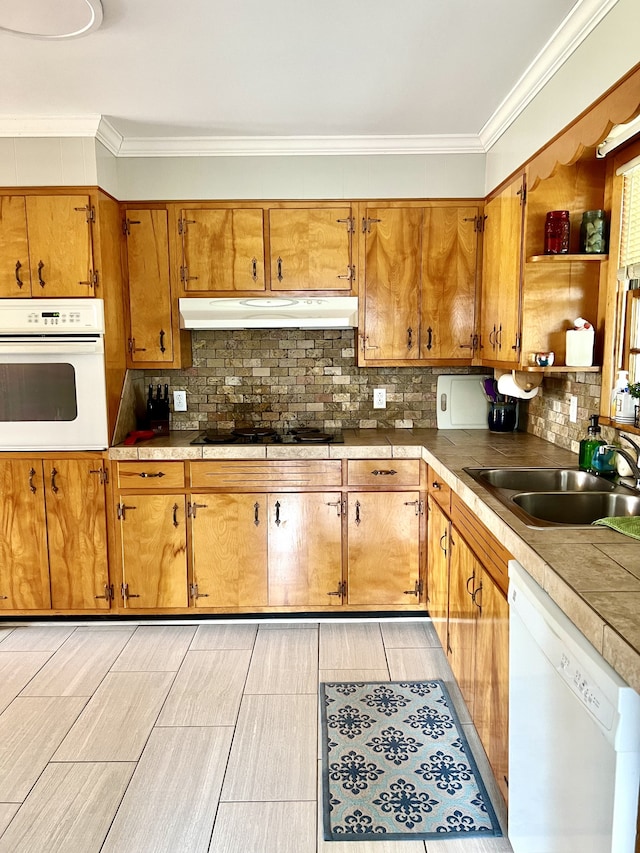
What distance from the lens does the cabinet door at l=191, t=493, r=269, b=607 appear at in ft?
10.6

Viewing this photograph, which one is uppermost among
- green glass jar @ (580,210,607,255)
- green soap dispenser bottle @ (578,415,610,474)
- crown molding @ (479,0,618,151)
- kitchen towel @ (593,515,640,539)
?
crown molding @ (479,0,618,151)

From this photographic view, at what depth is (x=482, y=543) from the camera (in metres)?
2.10

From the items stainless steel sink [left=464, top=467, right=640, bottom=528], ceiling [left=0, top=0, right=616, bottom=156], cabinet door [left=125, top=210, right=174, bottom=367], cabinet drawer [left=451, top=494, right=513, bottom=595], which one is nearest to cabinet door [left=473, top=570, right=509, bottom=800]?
cabinet drawer [left=451, top=494, right=513, bottom=595]

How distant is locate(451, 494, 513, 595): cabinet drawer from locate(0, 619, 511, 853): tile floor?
76cm

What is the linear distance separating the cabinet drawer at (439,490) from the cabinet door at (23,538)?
201 cm

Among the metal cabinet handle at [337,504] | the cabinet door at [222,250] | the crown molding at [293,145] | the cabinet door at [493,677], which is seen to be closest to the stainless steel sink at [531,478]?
the cabinet door at [493,677]

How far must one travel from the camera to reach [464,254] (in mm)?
3371

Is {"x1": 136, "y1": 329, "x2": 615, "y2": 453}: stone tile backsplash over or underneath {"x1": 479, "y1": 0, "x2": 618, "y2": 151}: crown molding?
underneath

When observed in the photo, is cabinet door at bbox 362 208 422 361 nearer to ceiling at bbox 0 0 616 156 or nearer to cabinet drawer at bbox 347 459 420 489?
ceiling at bbox 0 0 616 156

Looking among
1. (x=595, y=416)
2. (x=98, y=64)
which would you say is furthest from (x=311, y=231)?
(x=595, y=416)

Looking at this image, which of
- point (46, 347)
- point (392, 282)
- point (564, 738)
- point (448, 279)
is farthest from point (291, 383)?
point (564, 738)

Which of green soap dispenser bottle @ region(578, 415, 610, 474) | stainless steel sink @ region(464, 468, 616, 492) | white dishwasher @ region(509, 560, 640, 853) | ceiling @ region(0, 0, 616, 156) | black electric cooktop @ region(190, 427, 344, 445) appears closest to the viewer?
white dishwasher @ region(509, 560, 640, 853)

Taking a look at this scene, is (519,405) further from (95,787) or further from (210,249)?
(95,787)

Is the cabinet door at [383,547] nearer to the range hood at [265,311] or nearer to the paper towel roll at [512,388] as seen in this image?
the paper towel roll at [512,388]
